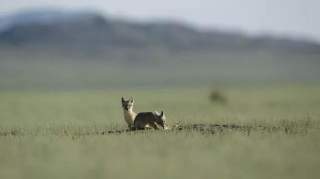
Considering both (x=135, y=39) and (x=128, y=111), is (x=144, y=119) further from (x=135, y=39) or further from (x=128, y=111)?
(x=135, y=39)

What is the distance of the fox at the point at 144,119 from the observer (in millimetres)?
18047

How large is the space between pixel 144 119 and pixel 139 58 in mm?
A: 114927

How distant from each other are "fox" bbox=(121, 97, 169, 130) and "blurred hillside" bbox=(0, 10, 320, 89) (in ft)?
198

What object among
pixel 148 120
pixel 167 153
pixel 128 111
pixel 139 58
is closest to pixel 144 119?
pixel 148 120

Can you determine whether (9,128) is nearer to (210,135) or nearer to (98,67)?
(210,135)

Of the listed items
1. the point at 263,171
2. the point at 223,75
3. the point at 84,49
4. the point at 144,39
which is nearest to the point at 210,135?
the point at 263,171

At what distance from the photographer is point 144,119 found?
711 inches

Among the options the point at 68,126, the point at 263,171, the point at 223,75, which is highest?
the point at 223,75

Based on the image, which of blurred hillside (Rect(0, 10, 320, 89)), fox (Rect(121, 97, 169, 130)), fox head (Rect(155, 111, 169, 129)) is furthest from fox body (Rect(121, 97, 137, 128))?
blurred hillside (Rect(0, 10, 320, 89))

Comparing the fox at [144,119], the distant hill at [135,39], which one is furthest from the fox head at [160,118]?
the distant hill at [135,39]

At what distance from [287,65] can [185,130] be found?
102319 millimetres

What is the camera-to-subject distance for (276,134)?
17031mm

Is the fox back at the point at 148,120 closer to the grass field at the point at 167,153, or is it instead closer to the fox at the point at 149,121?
the fox at the point at 149,121

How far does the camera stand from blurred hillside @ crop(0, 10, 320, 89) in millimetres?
93375
